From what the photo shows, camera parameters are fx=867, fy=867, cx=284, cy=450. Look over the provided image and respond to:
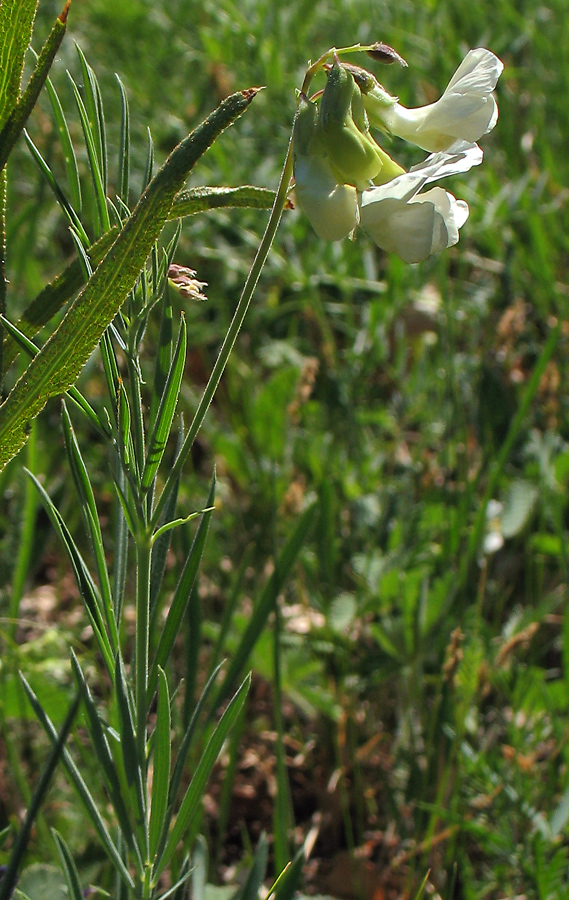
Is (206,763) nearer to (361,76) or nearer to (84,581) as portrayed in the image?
(84,581)

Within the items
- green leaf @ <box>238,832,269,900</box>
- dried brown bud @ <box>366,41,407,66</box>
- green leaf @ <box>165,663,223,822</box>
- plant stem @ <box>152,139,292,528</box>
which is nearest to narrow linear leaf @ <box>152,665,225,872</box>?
green leaf @ <box>165,663,223,822</box>

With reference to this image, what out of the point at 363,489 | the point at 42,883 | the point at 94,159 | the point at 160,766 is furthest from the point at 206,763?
the point at 363,489

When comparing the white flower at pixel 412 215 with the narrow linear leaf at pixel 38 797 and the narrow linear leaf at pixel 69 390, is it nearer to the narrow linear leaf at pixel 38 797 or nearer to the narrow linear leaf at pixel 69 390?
the narrow linear leaf at pixel 69 390

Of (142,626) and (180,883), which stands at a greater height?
(142,626)

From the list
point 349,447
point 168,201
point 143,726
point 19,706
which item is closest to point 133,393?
point 168,201

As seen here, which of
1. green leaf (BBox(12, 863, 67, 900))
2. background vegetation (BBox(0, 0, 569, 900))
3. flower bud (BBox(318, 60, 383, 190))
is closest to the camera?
flower bud (BBox(318, 60, 383, 190))

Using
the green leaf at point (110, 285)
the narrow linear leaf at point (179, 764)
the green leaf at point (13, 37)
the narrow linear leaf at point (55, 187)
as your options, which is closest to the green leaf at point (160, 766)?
the narrow linear leaf at point (179, 764)

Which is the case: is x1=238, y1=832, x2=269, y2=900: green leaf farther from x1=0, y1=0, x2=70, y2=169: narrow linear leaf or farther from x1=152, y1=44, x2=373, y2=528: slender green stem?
x1=0, y1=0, x2=70, y2=169: narrow linear leaf
